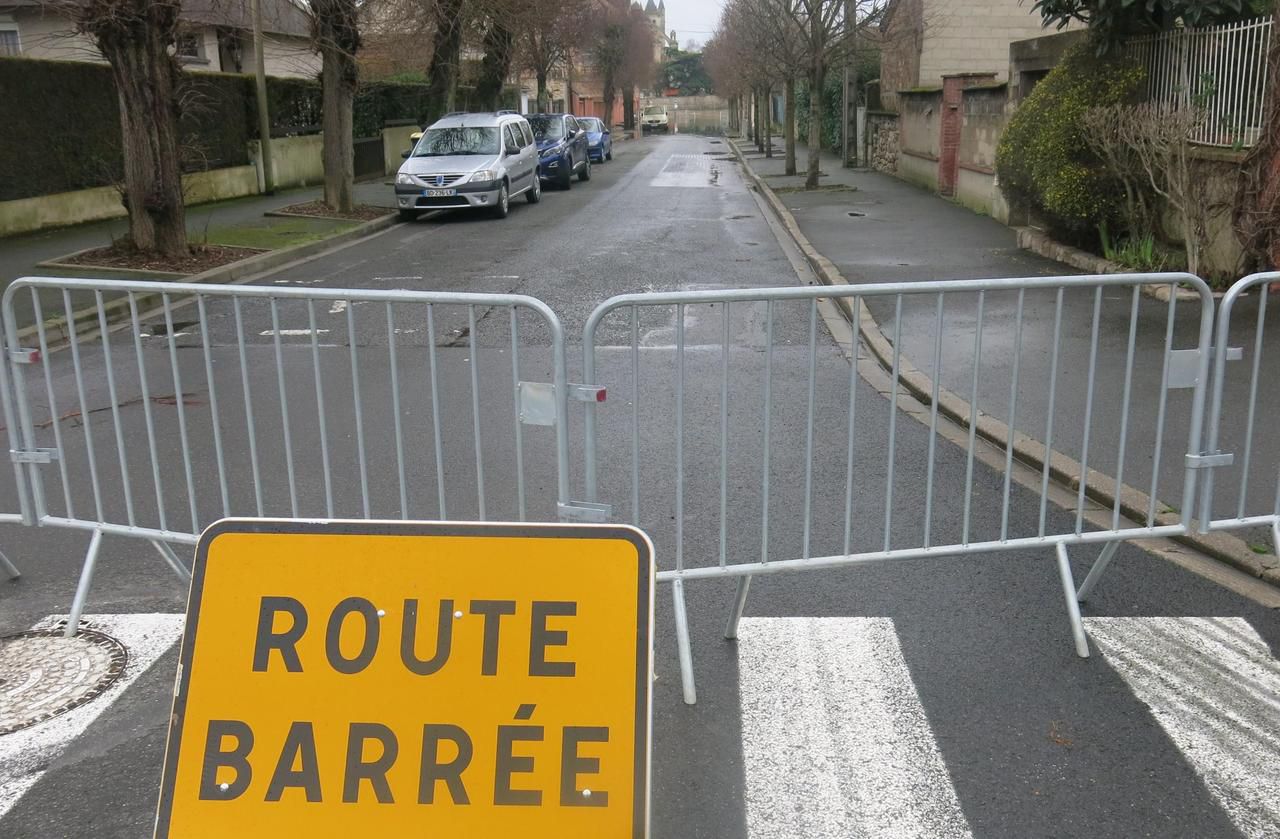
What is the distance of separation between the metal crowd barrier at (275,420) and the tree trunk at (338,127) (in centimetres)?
1056

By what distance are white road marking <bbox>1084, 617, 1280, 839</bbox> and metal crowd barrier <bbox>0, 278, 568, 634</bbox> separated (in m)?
2.19

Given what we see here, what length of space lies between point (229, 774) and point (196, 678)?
26 cm

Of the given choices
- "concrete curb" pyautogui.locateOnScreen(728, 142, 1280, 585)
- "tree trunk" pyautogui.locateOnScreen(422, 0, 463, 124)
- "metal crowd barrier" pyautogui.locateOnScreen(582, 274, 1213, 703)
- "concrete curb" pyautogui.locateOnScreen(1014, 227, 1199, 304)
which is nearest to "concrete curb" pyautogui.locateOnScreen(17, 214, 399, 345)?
"metal crowd barrier" pyautogui.locateOnScreen(582, 274, 1213, 703)

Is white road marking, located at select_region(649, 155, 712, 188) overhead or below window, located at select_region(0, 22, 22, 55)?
below

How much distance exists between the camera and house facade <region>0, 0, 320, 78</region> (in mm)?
26766

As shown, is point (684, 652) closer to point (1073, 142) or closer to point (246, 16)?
point (1073, 142)

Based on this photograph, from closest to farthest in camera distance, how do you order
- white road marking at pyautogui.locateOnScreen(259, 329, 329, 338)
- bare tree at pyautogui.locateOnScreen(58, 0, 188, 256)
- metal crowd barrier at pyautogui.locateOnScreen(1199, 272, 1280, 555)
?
metal crowd barrier at pyautogui.locateOnScreen(1199, 272, 1280, 555) < white road marking at pyautogui.locateOnScreen(259, 329, 329, 338) < bare tree at pyautogui.locateOnScreen(58, 0, 188, 256)

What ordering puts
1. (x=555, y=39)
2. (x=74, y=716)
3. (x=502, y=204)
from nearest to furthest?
(x=74, y=716)
(x=502, y=204)
(x=555, y=39)

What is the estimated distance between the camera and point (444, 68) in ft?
101

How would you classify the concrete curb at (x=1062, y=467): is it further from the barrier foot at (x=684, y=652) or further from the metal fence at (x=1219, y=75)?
the metal fence at (x=1219, y=75)

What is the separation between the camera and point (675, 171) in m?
37.8

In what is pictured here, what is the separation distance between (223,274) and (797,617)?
37.9 ft

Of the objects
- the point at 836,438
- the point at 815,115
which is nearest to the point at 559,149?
the point at 815,115

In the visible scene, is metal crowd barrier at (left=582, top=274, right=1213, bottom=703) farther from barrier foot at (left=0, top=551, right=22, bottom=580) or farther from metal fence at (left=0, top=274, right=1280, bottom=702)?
barrier foot at (left=0, top=551, right=22, bottom=580)
